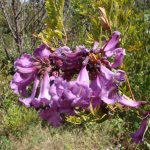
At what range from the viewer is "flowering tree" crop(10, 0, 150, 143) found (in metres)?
0.99

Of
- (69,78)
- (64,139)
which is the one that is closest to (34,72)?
(69,78)

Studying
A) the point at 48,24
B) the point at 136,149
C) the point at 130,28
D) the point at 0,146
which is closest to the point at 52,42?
the point at 48,24

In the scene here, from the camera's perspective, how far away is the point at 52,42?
132 cm

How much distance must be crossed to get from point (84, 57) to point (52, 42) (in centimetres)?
32

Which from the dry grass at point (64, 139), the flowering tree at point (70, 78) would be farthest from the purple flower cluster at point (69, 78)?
the dry grass at point (64, 139)

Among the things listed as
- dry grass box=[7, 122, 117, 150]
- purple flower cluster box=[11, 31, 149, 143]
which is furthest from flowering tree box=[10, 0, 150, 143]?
dry grass box=[7, 122, 117, 150]

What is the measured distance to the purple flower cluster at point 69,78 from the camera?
0.99 m

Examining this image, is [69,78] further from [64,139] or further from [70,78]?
[64,139]

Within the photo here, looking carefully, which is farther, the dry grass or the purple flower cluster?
the dry grass

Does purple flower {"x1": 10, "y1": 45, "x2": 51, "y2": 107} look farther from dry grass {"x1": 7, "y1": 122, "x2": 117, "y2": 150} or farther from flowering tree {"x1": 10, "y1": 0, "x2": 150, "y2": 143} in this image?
dry grass {"x1": 7, "y1": 122, "x2": 117, "y2": 150}

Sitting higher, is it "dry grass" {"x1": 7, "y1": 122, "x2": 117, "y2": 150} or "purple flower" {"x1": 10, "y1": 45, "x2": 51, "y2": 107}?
"purple flower" {"x1": 10, "y1": 45, "x2": 51, "y2": 107}

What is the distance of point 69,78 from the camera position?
40.8 inches

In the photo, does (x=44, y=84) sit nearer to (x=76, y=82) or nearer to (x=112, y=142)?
(x=76, y=82)

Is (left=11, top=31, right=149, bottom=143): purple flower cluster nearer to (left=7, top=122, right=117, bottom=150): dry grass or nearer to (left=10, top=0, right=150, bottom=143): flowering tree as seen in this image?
(left=10, top=0, right=150, bottom=143): flowering tree
